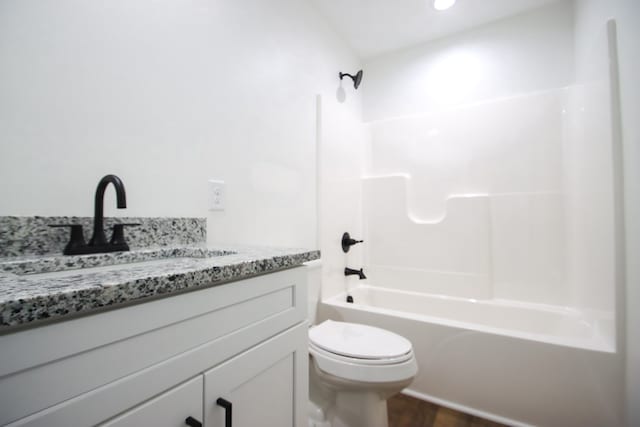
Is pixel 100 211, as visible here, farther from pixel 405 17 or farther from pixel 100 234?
pixel 405 17

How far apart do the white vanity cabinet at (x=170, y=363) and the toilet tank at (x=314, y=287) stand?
2.95ft

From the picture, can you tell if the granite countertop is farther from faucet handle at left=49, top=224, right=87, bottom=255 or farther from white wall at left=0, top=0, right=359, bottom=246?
white wall at left=0, top=0, right=359, bottom=246

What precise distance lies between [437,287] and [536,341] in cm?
79

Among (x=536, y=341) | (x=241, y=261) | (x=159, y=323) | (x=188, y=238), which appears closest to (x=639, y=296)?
(x=536, y=341)

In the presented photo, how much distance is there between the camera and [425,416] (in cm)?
146

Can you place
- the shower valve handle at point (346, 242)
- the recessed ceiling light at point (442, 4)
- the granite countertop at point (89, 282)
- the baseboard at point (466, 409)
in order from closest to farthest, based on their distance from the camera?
the granite countertop at point (89, 282), the baseboard at point (466, 409), the recessed ceiling light at point (442, 4), the shower valve handle at point (346, 242)


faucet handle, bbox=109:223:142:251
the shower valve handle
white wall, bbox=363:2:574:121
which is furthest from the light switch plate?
white wall, bbox=363:2:574:121

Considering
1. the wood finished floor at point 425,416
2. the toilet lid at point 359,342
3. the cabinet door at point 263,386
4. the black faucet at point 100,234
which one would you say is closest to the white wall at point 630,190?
the wood finished floor at point 425,416

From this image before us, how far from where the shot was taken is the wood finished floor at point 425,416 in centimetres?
140

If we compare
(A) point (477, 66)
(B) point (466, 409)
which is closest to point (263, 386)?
(B) point (466, 409)

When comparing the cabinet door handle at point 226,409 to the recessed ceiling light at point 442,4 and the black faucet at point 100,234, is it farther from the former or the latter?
the recessed ceiling light at point 442,4

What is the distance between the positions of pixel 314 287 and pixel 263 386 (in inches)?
42.7

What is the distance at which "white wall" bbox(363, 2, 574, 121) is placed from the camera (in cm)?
185

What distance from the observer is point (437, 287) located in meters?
2.08
